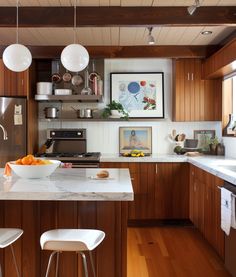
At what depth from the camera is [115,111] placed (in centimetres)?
465

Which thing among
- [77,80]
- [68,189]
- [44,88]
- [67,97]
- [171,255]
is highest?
[77,80]

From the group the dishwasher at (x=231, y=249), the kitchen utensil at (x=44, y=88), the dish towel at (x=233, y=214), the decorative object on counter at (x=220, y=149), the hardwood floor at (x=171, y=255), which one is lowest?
the hardwood floor at (x=171, y=255)

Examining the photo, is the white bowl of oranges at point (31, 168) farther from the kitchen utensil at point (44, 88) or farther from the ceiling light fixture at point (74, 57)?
the kitchen utensil at point (44, 88)

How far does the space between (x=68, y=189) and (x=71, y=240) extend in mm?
340

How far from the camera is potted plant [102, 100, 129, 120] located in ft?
15.3

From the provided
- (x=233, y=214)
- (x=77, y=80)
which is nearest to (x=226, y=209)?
(x=233, y=214)

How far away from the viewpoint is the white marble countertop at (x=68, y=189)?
1.84 metres

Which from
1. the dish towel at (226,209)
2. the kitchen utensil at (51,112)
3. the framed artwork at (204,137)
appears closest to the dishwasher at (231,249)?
the dish towel at (226,209)

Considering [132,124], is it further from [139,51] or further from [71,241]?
[71,241]

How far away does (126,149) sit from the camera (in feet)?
16.1

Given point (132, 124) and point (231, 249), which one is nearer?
point (231, 249)

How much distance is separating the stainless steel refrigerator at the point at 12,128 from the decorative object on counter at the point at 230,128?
2.72m

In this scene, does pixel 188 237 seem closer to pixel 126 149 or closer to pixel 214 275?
pixel 214 275

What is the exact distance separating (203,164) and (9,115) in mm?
2488
